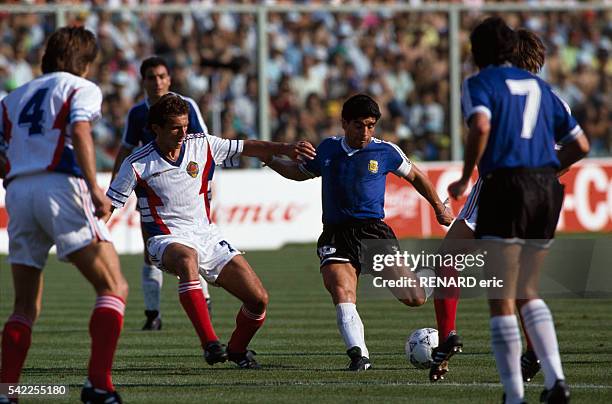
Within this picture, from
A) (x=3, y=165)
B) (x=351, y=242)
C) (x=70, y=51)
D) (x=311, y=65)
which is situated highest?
(x=311, y=65)

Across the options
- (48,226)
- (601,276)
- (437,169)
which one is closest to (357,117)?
(48,226)

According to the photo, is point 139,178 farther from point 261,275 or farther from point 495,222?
point 261,275

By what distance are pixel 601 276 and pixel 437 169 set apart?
8022 mm

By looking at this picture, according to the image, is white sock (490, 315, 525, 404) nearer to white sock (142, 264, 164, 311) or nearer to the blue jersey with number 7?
the blue jersey with number 7

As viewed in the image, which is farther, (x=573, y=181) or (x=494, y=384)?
(x=573, y=181)

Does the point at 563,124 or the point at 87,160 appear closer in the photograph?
the point at 87,160

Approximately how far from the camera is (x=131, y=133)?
37.7 feet

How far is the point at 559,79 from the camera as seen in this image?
25.4 meters

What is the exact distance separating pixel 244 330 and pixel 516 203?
123 inches

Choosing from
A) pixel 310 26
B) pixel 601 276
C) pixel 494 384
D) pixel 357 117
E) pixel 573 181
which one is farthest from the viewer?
pixel 310 26

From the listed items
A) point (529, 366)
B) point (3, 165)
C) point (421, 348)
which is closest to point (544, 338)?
point (529, 366)

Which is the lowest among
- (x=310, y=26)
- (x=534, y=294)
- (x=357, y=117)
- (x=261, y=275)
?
(x=261, y=275)

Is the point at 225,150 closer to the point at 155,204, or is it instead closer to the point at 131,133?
the point at 155,204

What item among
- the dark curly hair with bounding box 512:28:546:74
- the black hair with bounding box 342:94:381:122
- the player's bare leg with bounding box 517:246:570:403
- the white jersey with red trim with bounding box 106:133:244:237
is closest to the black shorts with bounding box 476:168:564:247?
the player's bare leg with bounding box 517:246:570:403
